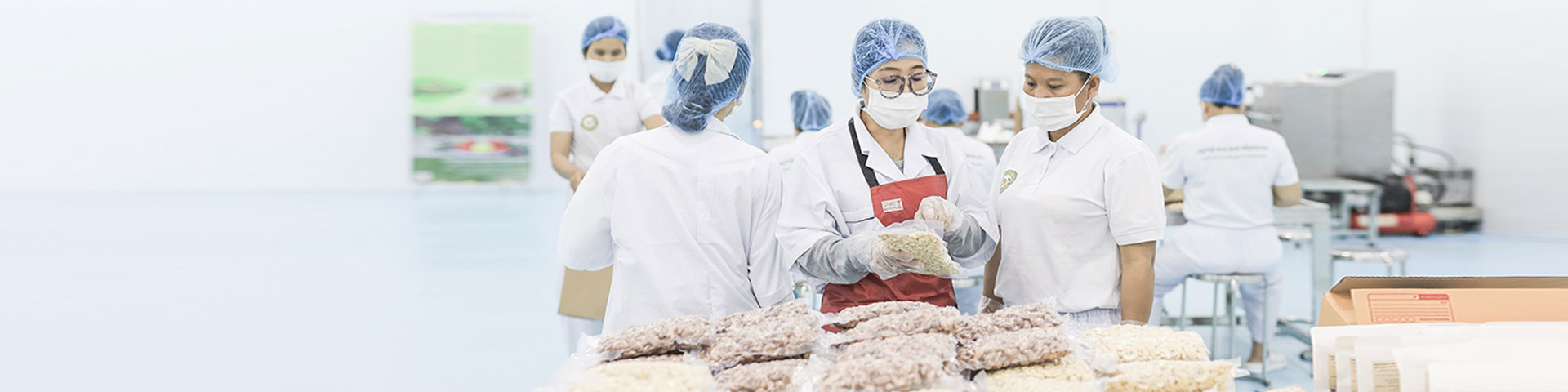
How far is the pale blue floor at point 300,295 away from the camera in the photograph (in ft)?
12.5

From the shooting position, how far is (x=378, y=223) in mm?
8367

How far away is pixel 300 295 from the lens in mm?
5293

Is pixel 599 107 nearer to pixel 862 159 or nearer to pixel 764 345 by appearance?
pixel 862 159

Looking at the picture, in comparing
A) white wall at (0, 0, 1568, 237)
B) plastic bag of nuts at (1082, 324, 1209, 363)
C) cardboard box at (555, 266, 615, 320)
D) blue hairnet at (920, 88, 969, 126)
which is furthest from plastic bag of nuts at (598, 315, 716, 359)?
white wall at (0, 0, 1568, 237)

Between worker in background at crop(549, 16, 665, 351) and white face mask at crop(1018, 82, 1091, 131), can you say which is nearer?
white face mask at crop(1018, 82, 1091, 131)

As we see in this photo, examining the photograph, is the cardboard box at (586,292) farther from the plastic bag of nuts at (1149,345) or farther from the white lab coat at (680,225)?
the plastic bag of nuts at (1149,345)

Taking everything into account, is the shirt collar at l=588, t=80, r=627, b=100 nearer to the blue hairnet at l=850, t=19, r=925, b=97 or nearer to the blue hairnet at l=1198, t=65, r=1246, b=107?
the blue hairnet at l=850, t=19, r=925, b=97

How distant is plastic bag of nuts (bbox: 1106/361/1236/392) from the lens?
1319 millimetres

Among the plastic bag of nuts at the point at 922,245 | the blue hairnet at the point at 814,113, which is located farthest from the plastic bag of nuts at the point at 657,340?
the blue hairnet at the point at 814,113

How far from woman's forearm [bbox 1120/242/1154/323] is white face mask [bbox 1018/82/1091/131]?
25 cm

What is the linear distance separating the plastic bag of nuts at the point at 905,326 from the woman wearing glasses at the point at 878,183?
0.32 m

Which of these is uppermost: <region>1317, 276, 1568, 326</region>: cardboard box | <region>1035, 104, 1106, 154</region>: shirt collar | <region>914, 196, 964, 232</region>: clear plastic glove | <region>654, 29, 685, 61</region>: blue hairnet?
<region>654, 29, 685, 61</region>: blue hairnet

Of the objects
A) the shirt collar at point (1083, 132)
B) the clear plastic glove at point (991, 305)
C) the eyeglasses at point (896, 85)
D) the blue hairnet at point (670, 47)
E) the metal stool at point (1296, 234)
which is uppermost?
the blue hairnet at point (670, 47)

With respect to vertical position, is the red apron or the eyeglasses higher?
the eyeglasses
